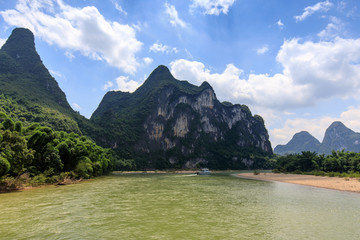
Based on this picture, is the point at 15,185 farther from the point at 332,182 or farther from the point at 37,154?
the point at 332,182

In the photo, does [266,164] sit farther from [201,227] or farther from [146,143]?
[201,227]

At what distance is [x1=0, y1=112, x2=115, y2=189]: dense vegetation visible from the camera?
2470 centimetres

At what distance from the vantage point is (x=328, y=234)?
1121 centimetres

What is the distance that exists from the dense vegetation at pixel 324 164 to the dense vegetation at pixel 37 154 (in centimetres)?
6614

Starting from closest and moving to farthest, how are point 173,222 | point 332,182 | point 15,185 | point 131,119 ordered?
point 173,222
point 15,185
point 332,182
point 131,119

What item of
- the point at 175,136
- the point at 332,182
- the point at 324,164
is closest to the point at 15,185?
the point at 332,182

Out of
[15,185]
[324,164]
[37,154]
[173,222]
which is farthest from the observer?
[324,164]

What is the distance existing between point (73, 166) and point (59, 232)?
37.0m

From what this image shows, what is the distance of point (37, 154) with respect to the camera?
33.4m

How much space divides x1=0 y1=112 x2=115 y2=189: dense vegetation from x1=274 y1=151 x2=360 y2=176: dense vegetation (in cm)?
6614

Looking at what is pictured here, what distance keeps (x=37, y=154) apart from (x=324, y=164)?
8032 cm

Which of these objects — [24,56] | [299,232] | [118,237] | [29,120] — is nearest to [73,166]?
[118,237]

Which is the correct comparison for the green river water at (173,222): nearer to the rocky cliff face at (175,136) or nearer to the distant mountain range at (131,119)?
the distant mountain range at (131,119)

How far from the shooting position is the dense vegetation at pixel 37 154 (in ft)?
81.0
